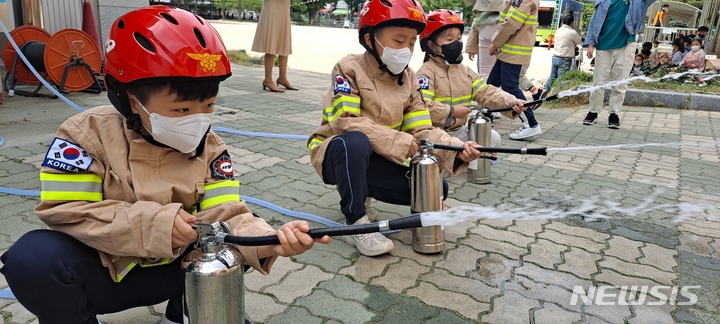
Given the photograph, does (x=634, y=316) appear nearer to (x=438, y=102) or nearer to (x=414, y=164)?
(x=414, y=164)

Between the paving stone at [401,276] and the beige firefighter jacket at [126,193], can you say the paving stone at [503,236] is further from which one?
the beige firefighter jacket at [126,193]

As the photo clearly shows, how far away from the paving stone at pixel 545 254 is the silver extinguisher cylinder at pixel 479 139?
1.16 m

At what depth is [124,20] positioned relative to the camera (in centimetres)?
183

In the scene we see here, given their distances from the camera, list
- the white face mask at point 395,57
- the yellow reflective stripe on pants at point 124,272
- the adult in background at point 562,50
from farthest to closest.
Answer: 1. the adult in background at point 562,50
2. the white face mask at point 395,57
3. the yellow reflective stripe on pants at point 124,272

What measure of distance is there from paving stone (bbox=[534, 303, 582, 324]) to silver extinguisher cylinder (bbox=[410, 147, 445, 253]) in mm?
730

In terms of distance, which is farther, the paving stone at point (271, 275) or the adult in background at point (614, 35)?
the adult in background at point (614, 35)

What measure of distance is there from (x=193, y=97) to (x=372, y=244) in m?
1.58

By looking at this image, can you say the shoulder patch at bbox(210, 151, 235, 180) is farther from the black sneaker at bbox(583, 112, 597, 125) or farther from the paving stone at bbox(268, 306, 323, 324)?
the black sneaker at bbox(583, 112, 597, 125)

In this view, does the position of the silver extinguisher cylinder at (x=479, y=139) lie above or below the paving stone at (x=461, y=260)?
above

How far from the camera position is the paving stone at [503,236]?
134 inches

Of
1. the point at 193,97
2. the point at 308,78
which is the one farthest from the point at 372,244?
the point at 308,78

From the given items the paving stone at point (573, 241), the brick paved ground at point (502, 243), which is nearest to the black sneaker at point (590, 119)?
the brick paved ground at point (502, 243)

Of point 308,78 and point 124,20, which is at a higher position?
point 124,20

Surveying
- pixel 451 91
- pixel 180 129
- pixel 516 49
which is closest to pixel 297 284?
pixel 180 129
